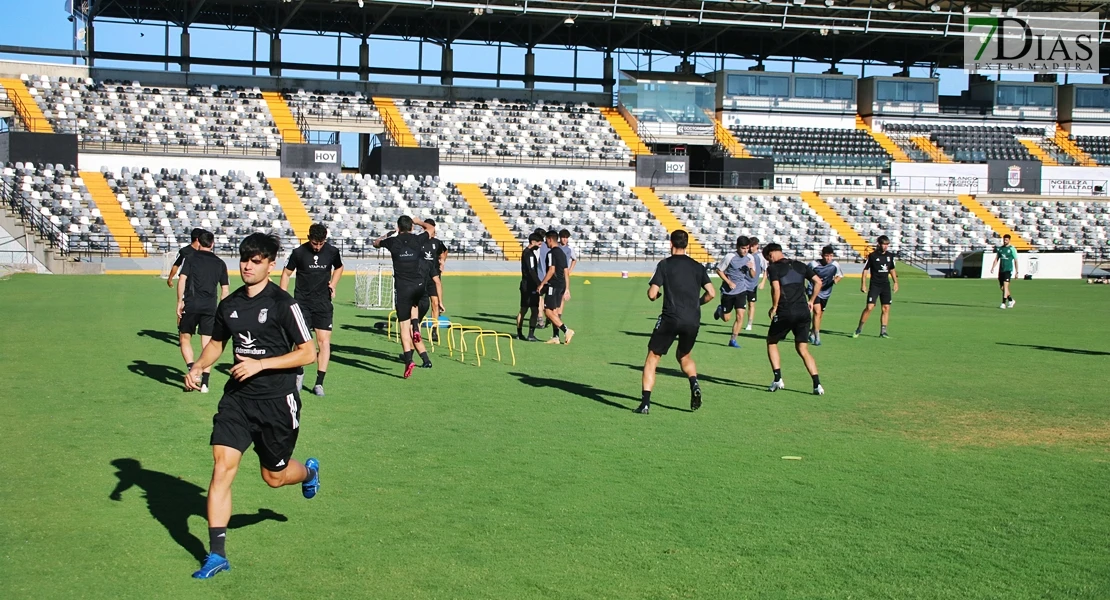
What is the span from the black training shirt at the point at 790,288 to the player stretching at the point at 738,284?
528cm

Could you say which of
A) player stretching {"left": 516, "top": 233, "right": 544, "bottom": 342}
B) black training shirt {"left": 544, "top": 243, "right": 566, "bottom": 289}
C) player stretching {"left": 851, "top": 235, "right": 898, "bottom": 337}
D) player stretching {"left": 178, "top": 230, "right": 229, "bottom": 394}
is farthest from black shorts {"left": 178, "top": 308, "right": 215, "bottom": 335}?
player stretching {"left": 851, "top": 235, "right": 898, "bottom": 337}

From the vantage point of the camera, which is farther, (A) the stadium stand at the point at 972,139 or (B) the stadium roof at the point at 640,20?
(A) the stadium stand at the point at 972,139

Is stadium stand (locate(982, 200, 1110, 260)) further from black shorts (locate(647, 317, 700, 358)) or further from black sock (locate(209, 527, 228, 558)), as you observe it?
black sock (locate(209, 527, 228, 558))

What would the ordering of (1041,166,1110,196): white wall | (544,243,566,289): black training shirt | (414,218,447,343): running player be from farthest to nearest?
1. (1041,166,1110,196): white wall
2. (544,243,566,289): black training shirt
3. (414,218,447,343): running player

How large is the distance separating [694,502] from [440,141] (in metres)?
45.9

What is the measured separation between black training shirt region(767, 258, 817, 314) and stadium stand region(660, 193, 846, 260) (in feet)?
109

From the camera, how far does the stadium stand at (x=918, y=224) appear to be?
49.1 meters

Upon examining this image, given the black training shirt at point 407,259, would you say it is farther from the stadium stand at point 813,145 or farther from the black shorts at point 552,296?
the stadium stand at point 813,145

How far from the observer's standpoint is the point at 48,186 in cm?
4138

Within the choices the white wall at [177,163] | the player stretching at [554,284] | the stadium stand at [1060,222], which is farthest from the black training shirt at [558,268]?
the stadium stand at [1060,222]

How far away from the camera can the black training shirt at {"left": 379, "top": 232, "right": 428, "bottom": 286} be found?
43.7 feet

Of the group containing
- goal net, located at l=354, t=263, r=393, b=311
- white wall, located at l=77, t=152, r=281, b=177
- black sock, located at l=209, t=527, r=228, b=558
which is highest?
white wall, located at l=77, t=152, r=281, b=177

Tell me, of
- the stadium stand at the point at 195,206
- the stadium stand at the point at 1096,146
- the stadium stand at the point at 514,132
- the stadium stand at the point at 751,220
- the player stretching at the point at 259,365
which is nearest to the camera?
the player stretching at the point at 259,365

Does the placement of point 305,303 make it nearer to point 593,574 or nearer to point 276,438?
point 276,438
